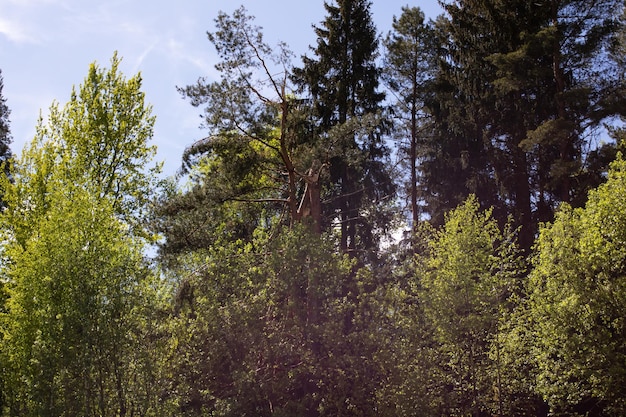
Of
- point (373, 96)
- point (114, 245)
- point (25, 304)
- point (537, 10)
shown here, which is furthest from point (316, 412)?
point (537, 10)

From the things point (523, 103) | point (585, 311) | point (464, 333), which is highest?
point (523, 103)

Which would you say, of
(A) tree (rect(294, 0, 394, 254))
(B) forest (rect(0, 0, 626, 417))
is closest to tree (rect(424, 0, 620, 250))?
(B) forest (rect(0, 0, 626, 417))

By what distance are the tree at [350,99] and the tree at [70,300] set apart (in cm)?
946

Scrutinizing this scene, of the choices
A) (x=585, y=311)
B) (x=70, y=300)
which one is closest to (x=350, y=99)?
(x=585, y=311)

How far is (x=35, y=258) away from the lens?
13.5m

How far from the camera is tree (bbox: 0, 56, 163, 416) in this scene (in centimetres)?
1242

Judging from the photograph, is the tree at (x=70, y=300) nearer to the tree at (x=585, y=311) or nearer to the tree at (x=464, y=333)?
the tree at (x=464, y=333)

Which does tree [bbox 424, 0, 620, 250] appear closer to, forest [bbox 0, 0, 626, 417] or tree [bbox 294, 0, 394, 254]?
forest [bbox 0, 0, 626, 417]

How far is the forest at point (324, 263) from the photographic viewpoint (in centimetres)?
1334

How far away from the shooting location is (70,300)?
12797 mm

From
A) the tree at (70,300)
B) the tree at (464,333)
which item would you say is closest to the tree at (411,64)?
the tree at (464,333)

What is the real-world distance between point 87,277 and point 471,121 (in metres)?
15.8

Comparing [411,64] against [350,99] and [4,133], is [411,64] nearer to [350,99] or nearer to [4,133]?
[350,99]

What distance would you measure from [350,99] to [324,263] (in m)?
9.59
